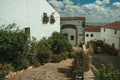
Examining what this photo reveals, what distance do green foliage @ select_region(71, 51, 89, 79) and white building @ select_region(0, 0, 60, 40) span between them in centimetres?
625

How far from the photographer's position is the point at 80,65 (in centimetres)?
1739

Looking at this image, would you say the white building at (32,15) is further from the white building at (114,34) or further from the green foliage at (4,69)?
the white building at (114,34)

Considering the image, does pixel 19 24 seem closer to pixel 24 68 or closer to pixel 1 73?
pixel 24 68

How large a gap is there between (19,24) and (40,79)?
596 cm

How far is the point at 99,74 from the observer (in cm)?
1025

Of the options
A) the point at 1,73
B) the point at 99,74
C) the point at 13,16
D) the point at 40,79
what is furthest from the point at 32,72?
the point at 99,74

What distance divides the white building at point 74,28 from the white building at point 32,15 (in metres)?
7.93

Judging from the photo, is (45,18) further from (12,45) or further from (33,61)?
(12,45)

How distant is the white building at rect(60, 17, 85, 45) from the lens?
3728 cm

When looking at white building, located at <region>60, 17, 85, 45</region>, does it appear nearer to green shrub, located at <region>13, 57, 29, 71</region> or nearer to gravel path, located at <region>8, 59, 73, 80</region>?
gravel path, located at <region>8, 59, 73, 80</region>

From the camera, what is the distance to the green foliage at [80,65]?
54.4 feet

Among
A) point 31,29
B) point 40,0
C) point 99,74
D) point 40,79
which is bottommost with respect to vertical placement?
point 40,79

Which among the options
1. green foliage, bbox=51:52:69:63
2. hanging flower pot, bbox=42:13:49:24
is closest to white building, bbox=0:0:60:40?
hanging flower pot, bbox=42:13:49:24

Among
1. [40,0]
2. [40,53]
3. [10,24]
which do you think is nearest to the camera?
[10,24]
